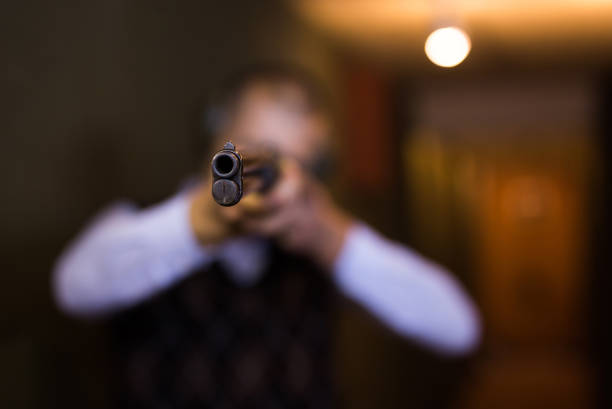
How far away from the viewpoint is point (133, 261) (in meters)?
0.86

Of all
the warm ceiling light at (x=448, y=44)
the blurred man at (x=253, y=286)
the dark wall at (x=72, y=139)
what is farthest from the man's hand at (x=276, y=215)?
the warm ceiling light at (x=448, y=44)

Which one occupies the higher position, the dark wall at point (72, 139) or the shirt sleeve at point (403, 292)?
the dark wall at point (72, 139)

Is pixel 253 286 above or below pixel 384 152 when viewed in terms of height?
below

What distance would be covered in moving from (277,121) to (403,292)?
37 centimetres

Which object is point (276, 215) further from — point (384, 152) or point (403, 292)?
point (384, 152)

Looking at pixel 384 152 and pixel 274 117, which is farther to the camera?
pixel 384 152

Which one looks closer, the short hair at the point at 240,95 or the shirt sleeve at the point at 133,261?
the shirt sleeve at the point at 133,261

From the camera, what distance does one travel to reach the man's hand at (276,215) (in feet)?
2.61

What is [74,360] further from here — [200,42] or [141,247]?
[200,42]

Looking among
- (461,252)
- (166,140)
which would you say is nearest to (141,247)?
(166,140)

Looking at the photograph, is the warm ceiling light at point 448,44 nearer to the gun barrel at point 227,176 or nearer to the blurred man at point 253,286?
the blurred man at point 253,286

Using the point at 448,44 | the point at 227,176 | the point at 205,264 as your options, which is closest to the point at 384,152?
the point at 448,44

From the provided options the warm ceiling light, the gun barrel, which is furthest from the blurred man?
the warm ceiling light

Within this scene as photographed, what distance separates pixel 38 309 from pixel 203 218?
496 millimetres
